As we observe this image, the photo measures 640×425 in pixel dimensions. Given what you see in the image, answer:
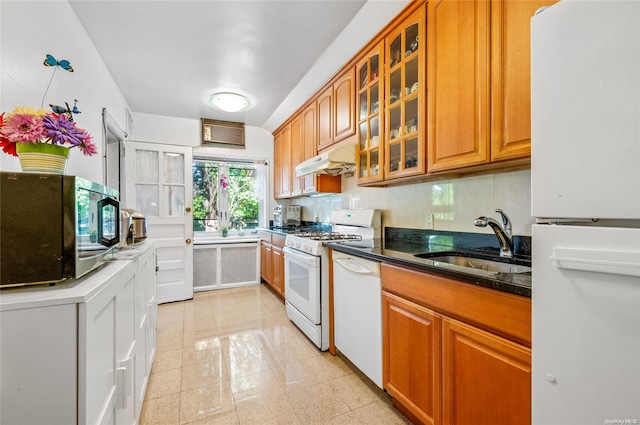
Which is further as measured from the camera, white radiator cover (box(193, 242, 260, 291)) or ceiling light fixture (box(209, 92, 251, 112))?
white radiator cover (box(193, 242, 260, 291))

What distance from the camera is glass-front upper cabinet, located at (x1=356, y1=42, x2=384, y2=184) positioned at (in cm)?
209

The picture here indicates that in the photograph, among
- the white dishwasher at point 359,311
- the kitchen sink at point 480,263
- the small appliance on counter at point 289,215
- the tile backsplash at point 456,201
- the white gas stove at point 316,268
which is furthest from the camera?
the small appliance on counter at point 289,215

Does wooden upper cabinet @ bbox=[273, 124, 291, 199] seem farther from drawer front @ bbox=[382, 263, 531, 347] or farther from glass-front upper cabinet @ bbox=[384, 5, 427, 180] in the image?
drawer front @ bbox=[382, 263, 531, 347]

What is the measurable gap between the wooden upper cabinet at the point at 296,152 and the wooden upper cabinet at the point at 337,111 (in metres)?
0.54

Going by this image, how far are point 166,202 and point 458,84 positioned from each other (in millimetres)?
3605

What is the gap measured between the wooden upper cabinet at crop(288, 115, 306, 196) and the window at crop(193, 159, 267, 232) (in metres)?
1.00

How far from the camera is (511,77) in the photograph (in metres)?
1.24

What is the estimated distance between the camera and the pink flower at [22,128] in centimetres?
89

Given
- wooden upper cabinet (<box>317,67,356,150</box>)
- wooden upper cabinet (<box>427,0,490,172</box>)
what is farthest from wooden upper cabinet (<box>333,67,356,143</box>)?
wooden upper cabinet (<box>427,0,490,172</box>)

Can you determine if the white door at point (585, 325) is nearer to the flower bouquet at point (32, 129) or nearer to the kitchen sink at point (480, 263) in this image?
the kitchen sink at point (480, 263)

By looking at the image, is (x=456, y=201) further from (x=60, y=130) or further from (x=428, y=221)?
(x=60, y=130)

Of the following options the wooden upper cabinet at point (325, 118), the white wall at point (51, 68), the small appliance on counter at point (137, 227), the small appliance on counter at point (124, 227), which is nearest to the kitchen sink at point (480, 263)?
the wooden upper cabinet at point (325, 118)

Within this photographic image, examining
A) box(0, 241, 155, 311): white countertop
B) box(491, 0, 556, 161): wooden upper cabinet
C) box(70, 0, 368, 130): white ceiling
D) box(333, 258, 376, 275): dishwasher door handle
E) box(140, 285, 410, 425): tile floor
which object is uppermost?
box(70, 0, 368, 130): white ceiling

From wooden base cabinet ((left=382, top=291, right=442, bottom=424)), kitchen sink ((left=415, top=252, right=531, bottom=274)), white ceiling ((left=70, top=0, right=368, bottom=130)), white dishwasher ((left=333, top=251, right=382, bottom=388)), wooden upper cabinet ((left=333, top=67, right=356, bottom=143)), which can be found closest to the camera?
wooden base cabinet ((left=382, top=291, right=442, bottom=424))
